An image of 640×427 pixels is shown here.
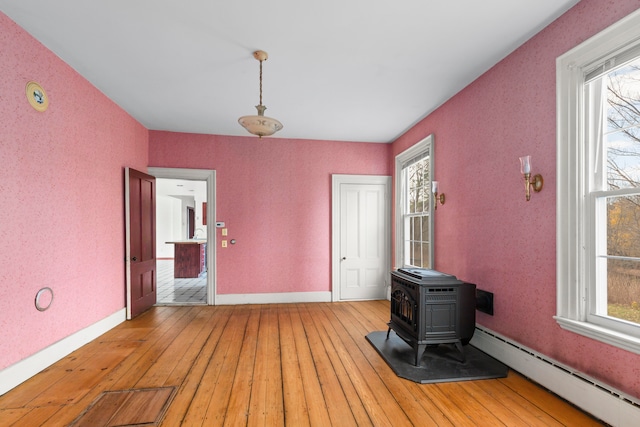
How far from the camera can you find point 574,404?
2.07 metres

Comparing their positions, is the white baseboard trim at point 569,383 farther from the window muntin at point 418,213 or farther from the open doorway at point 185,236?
the open doorway at point 185,236

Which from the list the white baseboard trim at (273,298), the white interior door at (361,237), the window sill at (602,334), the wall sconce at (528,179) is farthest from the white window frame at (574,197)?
the white baseboard trim at (273,298)

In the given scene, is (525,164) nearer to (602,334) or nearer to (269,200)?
(602,334)

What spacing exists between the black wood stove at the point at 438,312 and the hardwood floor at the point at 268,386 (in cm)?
37

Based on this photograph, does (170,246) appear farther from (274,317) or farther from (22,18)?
(22,18)

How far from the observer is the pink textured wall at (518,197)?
2021mm

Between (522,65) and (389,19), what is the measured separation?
1260 millimetres

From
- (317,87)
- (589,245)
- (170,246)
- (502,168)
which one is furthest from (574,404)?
(170,246)

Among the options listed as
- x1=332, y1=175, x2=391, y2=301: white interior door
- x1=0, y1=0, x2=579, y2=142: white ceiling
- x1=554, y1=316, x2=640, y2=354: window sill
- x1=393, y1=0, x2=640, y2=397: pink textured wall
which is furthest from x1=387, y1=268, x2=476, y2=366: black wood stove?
x1=332, y1=175, x2=391, y2=301: white interior door

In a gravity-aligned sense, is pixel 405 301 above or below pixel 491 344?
above

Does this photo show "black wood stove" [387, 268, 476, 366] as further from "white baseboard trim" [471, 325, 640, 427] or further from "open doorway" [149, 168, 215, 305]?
"open doorway" [149, 168, 215, 305]

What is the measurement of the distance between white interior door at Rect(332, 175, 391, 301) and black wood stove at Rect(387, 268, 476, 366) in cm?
237

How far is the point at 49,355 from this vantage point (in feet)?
8.92

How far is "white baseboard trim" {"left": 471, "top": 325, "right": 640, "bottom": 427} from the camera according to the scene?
1782mm
